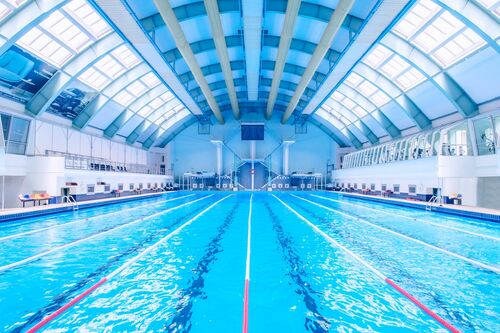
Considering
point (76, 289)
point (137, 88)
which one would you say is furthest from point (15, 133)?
point (76, 289)

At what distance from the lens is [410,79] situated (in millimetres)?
14852

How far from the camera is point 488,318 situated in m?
3.03

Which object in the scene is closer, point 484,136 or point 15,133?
point 15,133

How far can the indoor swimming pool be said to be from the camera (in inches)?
116

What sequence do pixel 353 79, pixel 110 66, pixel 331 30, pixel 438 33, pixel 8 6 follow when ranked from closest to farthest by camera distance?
pixel 8 6
pixel 331 30
pixel 438 33
pixel 110 66
pixel 353 79

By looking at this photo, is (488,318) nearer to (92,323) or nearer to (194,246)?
(92,323)

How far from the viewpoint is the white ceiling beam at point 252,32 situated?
9.56 metres

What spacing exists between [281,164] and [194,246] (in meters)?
23.8

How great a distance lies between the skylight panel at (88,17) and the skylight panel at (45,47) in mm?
1514

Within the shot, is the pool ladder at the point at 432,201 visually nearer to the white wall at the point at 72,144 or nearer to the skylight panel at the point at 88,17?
the skylight panel at the point at 88,17

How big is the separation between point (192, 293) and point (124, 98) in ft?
59.8

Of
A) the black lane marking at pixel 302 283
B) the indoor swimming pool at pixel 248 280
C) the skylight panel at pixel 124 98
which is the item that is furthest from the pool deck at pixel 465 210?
the skylight panel at pixel 124 98

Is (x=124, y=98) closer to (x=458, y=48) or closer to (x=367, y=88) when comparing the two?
(x=367, y=88)


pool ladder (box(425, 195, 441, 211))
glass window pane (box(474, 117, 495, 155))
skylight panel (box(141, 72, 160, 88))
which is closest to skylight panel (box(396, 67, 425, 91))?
glass window pane (box(474, 117, 495, 155))
